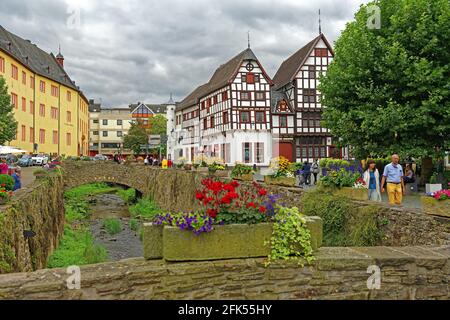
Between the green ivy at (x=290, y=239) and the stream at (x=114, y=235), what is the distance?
44.9ft

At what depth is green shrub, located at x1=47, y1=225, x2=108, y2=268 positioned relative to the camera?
1472cm

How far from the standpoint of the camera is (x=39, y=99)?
47.5 metres

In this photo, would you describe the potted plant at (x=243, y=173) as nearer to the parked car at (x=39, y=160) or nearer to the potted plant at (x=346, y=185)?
the potted plant at (x=346, y=185)

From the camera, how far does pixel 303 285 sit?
4.12m

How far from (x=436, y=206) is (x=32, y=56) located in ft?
175

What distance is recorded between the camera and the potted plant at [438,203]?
6.62 meters

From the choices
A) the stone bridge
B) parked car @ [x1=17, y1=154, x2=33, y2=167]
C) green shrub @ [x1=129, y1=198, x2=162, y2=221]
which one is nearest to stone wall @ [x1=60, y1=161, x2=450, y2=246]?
green shrub @ [x1=129, y1=198, x2=162, y2=221]

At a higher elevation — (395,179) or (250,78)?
(250,78)

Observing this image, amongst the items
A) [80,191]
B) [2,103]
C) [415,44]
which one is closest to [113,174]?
[80,191]

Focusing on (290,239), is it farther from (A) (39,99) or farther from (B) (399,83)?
(A) (39,99)

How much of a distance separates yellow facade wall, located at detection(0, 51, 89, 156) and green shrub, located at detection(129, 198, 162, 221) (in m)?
16.5

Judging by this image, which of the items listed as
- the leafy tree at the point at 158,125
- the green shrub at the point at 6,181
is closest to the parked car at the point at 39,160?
the green shrub at the point at 6,181

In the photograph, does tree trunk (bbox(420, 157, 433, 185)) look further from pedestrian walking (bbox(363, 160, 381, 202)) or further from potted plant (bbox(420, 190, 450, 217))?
potted plant (bbox(420, 190, 450, 217))

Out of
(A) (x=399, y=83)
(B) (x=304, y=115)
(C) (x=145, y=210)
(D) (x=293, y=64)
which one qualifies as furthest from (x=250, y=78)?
(A) (x=399, y=83)
